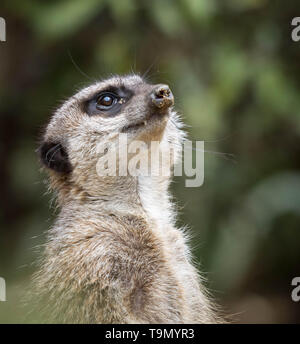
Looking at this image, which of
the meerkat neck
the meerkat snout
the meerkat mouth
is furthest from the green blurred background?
the meerkat mouth

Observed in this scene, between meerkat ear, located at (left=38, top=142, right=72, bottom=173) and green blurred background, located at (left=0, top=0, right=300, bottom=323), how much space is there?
1.56m

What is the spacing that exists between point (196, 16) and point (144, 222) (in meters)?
2.36

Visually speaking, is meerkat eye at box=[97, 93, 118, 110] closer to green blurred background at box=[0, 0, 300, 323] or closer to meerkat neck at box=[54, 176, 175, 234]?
meerkat neck at box=[54, 176, 175, 234]

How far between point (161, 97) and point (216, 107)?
234cm

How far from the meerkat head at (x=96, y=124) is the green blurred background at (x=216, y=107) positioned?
1535 mm

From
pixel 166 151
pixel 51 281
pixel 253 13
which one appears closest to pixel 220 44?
pixel 253 13

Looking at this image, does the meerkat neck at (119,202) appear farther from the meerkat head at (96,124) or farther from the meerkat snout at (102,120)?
the meerkat snout at (102,120)

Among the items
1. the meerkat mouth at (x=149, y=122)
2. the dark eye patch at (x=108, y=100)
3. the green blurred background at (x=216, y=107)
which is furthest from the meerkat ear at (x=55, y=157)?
the green blurred background at (x=216, y=107)

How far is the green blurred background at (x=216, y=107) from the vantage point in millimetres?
5828

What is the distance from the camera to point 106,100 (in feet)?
12.9

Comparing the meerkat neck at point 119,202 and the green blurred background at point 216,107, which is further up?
the green blurred background at point 216,107

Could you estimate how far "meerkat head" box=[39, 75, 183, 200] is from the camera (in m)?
3.70

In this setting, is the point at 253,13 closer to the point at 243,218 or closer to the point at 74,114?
the point at 243,218

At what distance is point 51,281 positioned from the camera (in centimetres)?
347
